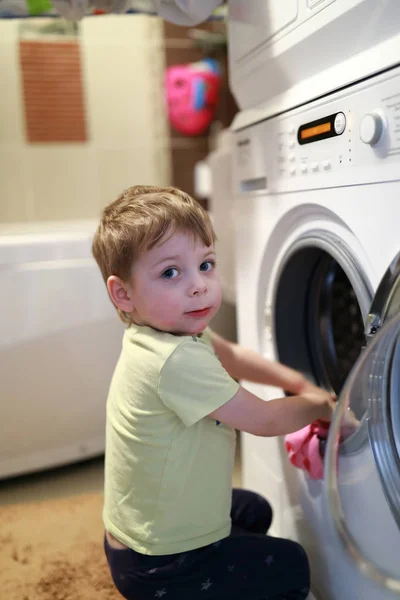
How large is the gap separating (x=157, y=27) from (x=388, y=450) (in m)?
1.90

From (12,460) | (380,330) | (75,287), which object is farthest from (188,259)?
(12,460)

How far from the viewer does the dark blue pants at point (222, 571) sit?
2.22 feet

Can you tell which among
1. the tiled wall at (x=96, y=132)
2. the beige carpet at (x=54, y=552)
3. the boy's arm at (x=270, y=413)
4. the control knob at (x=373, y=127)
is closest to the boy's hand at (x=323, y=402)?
the boy's arm at (x=270, y=413)

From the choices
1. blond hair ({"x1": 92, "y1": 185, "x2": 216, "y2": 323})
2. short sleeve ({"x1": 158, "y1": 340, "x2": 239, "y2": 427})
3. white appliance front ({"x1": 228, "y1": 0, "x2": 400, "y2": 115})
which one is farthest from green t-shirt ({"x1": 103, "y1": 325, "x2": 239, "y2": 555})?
white appliance front ({"x1": 228, "y1": 0, "x2": 400, "y2": 115})

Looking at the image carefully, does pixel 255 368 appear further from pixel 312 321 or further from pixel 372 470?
pixel 372 470

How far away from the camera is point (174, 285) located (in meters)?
0.67

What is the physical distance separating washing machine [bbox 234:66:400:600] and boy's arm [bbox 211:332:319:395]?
5 cm

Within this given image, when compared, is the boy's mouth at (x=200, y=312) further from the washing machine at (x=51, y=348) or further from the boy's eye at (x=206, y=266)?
the washing machine at (x=51, y=348)

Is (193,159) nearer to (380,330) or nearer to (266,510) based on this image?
(266,510)

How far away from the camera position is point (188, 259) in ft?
2.20

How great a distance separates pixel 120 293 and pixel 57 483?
0.80 m

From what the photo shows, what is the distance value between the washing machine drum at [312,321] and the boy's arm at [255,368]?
52mm

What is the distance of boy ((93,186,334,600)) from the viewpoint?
65 centimetres

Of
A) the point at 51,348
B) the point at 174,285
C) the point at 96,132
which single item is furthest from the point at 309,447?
the point at 96,132
